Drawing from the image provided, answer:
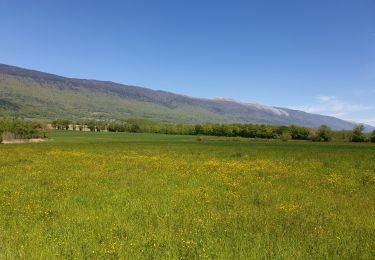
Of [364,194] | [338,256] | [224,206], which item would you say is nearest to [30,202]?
[224,206]

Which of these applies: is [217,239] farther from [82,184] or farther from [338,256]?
[82,184]

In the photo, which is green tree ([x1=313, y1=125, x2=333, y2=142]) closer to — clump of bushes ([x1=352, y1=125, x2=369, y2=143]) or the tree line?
the tree line

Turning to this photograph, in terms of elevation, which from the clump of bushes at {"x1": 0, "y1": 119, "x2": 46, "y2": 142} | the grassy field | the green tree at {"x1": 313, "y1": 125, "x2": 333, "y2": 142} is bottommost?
the clump of bushes at {"x1": 0, "y1": 119, "x2": 46, "y2": 142}

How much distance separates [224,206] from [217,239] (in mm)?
4125

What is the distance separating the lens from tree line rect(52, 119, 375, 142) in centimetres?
10919

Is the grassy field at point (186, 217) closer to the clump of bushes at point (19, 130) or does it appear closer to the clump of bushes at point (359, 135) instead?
the clump of bushes at point (359, 135)

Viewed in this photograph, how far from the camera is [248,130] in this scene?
14400 centimetres

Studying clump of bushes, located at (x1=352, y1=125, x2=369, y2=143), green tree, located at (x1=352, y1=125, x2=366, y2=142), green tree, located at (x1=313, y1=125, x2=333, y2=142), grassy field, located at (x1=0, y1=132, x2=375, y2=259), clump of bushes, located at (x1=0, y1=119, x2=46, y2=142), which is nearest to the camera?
grassy field, located at (x1=0, y1=132, x2=375, y2=259)

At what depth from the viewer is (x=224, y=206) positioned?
13.3m

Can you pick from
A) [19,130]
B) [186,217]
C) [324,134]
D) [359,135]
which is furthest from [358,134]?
[186,217]

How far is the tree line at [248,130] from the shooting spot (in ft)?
358

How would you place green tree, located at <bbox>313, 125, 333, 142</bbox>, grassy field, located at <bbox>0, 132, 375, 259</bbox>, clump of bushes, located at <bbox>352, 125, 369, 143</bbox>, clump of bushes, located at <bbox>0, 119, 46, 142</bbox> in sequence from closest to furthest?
grassy field, located at <bbox>0, 132, 375, 259</bbox>, clump of bushes, located at <bbox>352, 125, 369, 143</bbox>, clump of bushes, located at <bbox>0, 119, 46, 142</bbox>, green tree, located at <bbox>313, 125, 333, 142</bbox>

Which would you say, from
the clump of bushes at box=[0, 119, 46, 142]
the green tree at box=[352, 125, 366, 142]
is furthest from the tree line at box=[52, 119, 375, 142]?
the clump of bushes at box=[0, 119, 46, 142]

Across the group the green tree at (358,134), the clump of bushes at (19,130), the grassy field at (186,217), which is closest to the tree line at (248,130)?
the green tree at (358,134)
